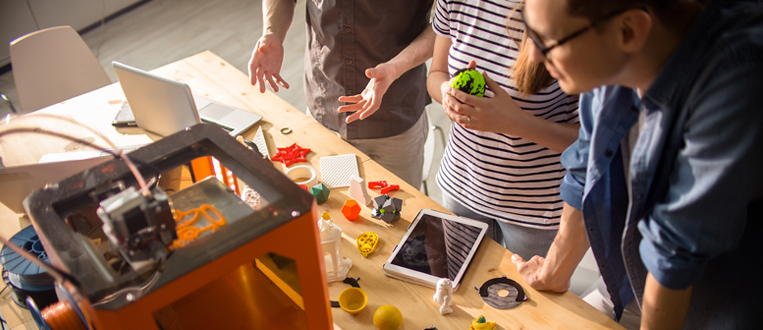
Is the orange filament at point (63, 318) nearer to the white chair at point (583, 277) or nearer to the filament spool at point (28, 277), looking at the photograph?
the filament spool at point (28, 277)

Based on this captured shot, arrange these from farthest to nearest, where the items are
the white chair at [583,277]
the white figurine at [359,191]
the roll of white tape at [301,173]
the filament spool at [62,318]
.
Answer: the white chair at [583,277]
the roll of white tape at [301,173]
the white figurine at [359,191]
the filament spool at [62,318]

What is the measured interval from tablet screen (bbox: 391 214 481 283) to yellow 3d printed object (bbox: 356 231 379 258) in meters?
0.07

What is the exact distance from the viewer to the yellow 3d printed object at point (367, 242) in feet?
3.71

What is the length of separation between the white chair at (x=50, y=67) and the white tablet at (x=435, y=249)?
5.68ft

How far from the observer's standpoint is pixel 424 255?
112cm

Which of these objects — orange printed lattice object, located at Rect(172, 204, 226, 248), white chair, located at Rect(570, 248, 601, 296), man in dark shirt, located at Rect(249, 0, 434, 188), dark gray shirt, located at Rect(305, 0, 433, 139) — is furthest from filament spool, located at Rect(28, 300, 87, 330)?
white chair, located at Rect(570, 248, 601, 296)

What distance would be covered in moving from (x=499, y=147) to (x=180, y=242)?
2.65ft

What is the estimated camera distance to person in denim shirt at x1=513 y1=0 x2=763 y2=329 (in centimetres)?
58

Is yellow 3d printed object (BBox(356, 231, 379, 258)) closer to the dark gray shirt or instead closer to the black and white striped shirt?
the black and white striped shirt

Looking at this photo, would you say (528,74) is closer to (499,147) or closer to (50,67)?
(499,147)

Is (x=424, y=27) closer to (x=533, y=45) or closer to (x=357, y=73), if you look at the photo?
(x=357, y=73)

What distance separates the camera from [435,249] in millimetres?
1131

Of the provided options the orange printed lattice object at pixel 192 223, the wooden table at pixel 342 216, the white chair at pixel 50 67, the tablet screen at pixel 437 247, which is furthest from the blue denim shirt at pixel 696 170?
the white chair at pixel 50 67

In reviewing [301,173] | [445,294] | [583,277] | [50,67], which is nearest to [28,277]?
[301,173]
